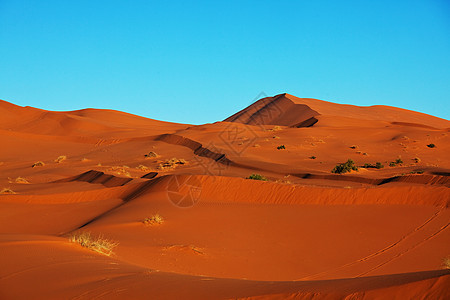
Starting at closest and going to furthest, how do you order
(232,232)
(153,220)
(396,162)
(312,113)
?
(232,232) < (153,220) < (396,162) < (312,113)

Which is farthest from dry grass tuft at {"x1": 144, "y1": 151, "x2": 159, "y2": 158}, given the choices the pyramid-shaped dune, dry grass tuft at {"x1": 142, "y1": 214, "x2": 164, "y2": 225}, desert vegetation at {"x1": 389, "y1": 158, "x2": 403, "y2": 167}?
the pyramid-shaped dune

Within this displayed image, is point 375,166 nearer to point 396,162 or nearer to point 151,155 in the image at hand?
point 396,162

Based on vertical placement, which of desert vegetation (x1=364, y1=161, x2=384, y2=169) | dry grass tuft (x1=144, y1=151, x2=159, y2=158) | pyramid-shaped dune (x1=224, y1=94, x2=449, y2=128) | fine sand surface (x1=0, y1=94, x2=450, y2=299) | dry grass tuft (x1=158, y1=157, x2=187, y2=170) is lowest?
fine sand surface (x1=0, y1=94, x2=450, y2=299)

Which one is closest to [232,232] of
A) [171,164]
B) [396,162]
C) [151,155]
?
[171,164]

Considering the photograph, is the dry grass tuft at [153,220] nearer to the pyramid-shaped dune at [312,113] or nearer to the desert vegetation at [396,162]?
the desert vegetation at [396,162]

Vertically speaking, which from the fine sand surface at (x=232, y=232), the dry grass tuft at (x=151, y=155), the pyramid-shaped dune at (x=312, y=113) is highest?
the pyramid-shaped dune at (x=312, y=113)

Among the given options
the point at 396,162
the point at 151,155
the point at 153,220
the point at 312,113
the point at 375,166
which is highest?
the point at 312,113

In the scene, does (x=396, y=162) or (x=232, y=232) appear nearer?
(x=232, y=232)

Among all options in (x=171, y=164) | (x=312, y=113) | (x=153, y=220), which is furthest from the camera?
(x=312, y=113)

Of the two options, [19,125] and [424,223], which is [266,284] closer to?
[424,223]

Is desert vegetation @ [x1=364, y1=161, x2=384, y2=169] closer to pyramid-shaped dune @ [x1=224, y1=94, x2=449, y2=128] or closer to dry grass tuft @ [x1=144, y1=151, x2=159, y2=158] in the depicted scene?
dry grass tuft @ [x1=144, y1=151, x2=159, y2=158]

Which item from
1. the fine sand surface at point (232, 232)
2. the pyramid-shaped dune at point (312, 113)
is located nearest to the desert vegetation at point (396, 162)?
the fine sand surface at point (232, 232)

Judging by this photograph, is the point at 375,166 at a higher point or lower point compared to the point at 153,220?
higher

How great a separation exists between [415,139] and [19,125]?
4734 cm
